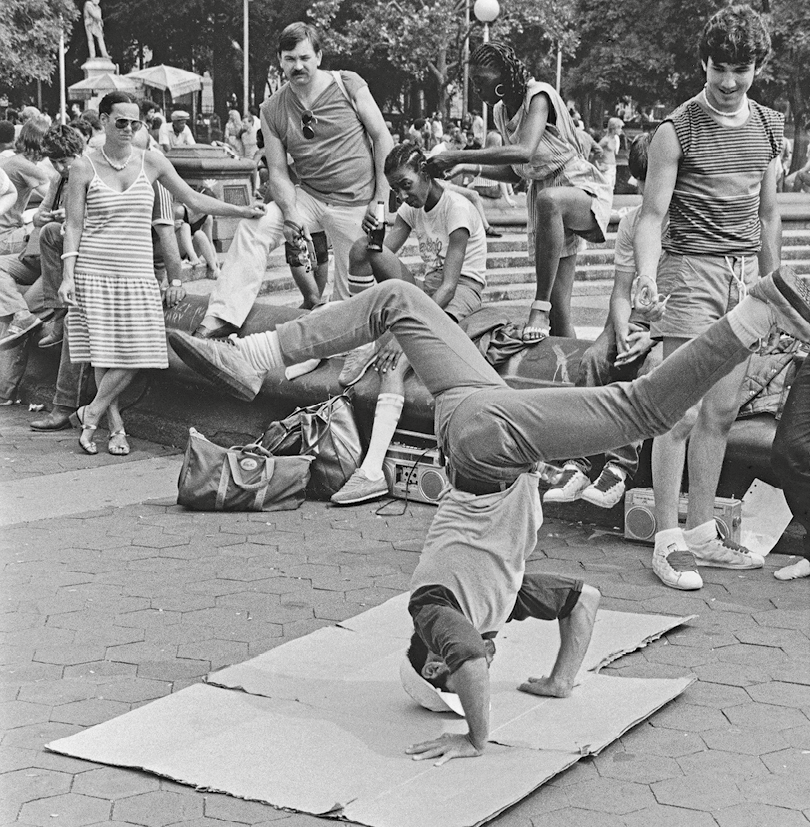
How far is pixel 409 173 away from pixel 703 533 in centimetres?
248

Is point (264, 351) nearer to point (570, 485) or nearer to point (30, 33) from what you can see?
point (570, 485)

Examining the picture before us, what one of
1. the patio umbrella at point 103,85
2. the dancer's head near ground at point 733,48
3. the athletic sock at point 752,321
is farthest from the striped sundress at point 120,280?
the patio umbrella at point 103,85

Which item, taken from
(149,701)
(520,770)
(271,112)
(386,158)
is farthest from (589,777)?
(271,112)

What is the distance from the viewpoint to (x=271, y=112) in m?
7.75

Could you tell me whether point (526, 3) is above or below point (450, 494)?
above

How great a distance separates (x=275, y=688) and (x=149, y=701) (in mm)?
411

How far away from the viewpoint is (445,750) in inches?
153

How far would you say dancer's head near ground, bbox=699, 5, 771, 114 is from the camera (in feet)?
17.6

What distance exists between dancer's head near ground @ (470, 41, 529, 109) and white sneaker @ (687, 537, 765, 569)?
98.3 inches

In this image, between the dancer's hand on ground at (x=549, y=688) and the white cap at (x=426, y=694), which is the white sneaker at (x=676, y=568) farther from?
the white cap at (x=426, y=694)

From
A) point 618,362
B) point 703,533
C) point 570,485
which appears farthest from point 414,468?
point 703,533

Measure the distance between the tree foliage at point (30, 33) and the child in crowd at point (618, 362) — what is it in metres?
30.7

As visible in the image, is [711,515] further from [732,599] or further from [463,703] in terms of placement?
[463,703]

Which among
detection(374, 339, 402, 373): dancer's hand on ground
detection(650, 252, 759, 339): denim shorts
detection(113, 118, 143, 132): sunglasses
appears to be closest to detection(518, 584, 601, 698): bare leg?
detection(650, 252, 759, 339): denim shorts
